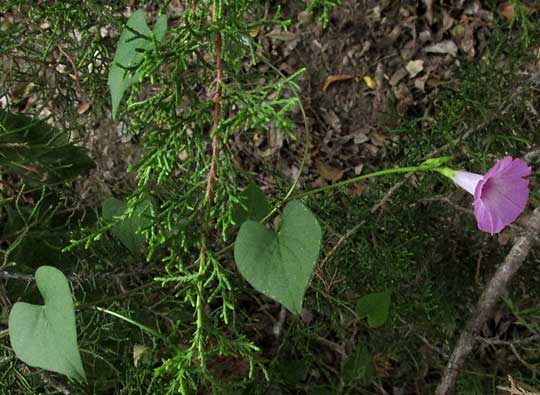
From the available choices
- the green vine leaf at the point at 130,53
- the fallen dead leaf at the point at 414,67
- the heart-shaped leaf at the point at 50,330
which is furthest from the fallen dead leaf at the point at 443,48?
the heart-shaped leaf at the point at 50,330

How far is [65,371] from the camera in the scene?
1041mm

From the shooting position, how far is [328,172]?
9.05ft

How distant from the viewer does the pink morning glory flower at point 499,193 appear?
3.46 ft

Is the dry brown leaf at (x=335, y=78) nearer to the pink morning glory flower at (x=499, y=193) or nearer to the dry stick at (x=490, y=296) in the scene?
the dry stick at (x=490, y=296)

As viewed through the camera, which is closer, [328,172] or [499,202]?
[499,202]

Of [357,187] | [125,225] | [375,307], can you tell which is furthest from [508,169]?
[357,187]

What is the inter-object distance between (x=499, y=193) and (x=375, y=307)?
53 centimetres

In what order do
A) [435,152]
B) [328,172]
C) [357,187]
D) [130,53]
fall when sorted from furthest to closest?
[328,172] < [357,187] < [435,152] < [130,53]

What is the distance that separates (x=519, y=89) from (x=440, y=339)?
2.87 ft

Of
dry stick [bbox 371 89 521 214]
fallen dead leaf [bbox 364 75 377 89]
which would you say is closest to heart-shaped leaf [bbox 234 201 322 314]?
dry stick [bbox 371 89 521 214]

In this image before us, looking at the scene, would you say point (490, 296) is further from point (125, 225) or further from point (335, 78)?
point (335, 78)

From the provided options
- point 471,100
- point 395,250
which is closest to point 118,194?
point 395,250

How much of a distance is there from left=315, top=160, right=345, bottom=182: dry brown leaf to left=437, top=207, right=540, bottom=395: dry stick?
1200 millimetres

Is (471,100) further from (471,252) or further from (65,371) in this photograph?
(65,371)
